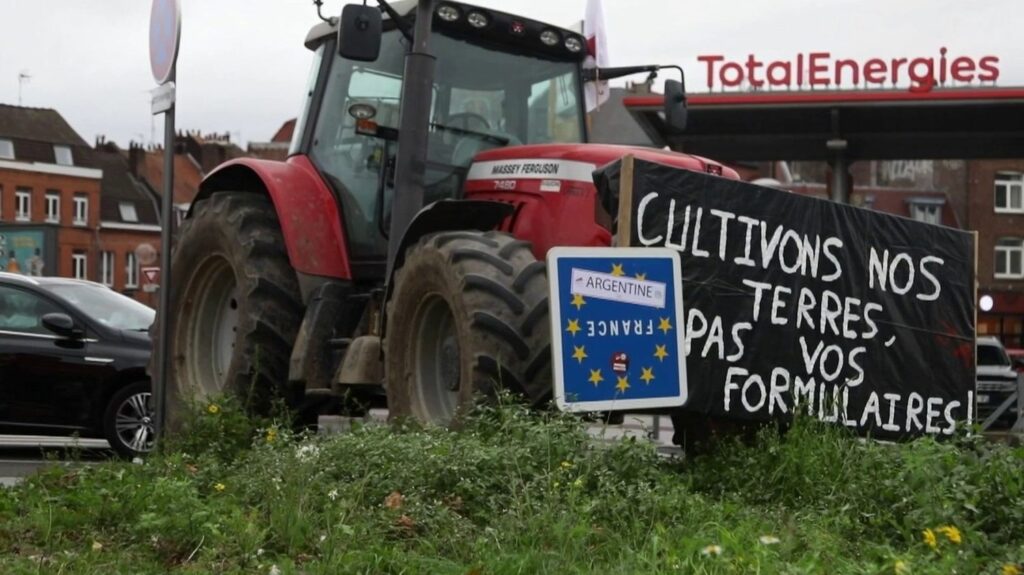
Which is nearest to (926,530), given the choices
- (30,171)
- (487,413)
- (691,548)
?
(691,548)

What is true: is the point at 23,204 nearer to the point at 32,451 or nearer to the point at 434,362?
the point at 32,451

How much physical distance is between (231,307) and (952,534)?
678 centimetres

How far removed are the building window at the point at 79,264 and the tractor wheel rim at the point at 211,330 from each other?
75583 mm

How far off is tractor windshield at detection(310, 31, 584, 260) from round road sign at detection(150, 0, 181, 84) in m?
1.42

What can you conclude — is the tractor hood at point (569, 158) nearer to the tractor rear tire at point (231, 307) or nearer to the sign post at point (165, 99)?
the tractor rear tire at point (231, 307)

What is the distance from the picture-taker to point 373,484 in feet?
21.9

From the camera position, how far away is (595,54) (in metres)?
10.7

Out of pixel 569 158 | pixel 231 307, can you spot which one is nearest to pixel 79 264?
pixel 231 307

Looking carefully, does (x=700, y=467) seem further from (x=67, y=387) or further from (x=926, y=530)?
(x=67, y=387)

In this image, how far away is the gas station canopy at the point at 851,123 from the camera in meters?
43.2

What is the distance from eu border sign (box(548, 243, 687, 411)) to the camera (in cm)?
738

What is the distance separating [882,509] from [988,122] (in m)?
→ 41.1

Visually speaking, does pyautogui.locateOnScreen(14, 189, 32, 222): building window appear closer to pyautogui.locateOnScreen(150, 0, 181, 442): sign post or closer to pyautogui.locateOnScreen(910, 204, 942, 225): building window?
pyautogui.locateOnScreen(910, 204, 942, 225): building window

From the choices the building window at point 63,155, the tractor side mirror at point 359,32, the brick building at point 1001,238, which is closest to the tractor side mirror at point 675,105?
the tractor side mirror at point 359,32
